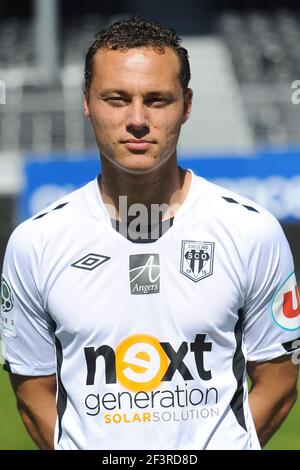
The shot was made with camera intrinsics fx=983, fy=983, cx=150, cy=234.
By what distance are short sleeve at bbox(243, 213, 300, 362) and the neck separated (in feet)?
0.81

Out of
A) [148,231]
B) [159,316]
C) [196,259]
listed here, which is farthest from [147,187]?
[159,316]

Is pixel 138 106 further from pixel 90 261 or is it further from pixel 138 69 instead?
pixel 90 261

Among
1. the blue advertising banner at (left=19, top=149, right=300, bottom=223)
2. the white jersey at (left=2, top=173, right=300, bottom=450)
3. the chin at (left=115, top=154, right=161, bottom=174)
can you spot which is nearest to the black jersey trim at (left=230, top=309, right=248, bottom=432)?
the white jersey at (left=2, top=173, right=300, bottom=450)

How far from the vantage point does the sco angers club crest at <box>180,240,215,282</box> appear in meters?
2.65

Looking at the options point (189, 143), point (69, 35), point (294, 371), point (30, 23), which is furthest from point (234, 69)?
point (294, 371)

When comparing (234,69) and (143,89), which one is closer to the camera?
(143,89)

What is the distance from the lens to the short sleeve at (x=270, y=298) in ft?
8.70

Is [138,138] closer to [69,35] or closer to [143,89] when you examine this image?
[143,89]

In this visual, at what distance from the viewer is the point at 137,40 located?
2576mm

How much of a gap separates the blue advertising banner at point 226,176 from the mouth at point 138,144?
8341 millimetres

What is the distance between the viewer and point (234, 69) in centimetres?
1830

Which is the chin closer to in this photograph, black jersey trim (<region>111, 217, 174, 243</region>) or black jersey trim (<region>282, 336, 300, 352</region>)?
black jersey trim (<region>111, 217, 174, 243</region>)

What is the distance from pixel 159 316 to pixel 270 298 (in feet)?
1.06

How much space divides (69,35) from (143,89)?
20.6m
